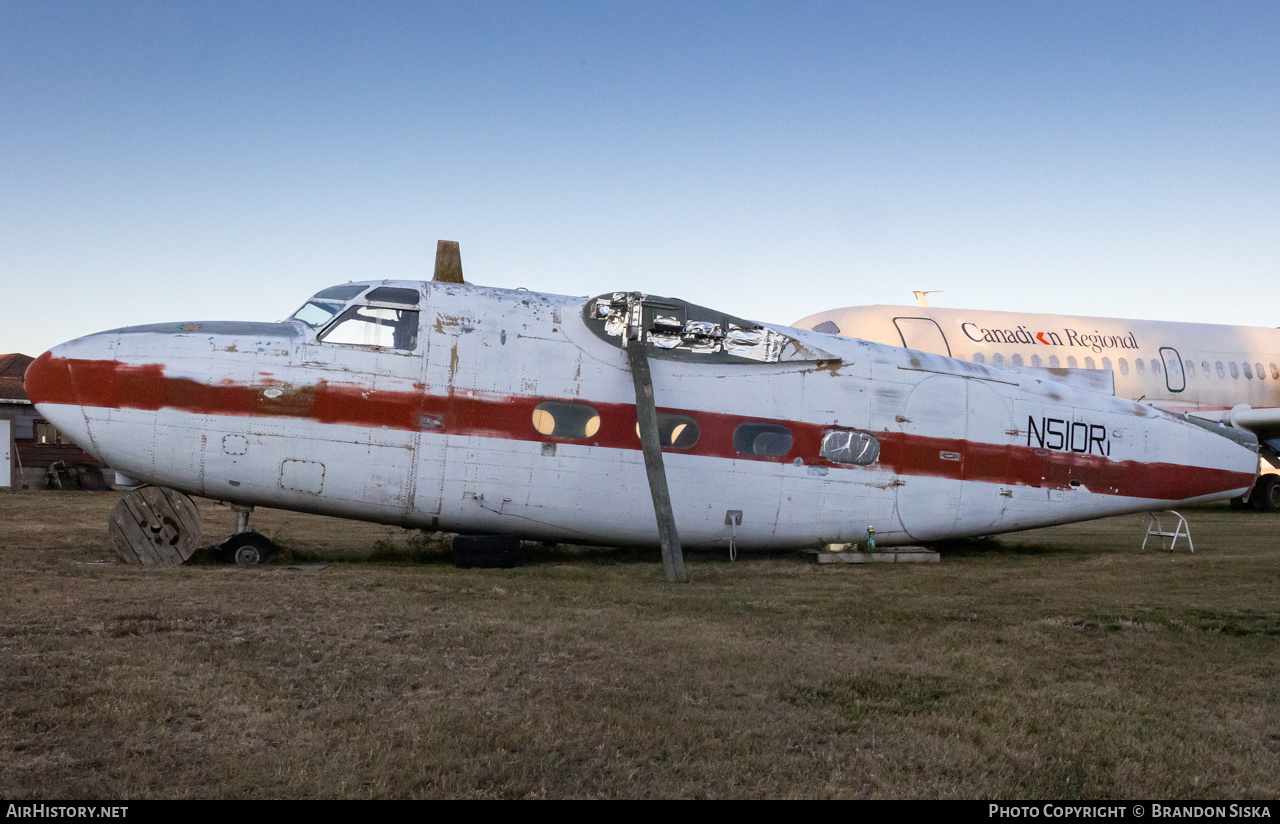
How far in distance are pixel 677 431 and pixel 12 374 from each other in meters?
39.0

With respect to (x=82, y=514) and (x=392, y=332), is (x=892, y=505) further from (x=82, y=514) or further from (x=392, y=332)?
(x=82, y=514)

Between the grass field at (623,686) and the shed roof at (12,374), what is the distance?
2974 cm

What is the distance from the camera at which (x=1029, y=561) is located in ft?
46.0

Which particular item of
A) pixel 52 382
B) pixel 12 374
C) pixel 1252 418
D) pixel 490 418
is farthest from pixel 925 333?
pixel 12 374

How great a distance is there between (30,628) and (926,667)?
685 cm

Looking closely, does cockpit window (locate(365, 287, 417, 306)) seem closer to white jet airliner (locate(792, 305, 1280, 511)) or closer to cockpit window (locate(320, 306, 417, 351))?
cockpit window (locate(320, 306, 417, 351))

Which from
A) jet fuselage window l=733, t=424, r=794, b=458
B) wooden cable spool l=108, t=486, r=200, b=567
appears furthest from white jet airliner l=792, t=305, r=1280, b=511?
wooden cable spool l=108, t=486, r=200, b=567

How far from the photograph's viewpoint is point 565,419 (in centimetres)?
1246

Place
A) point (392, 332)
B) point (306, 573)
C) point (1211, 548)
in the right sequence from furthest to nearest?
point (1211, 548), point (392, 332), point (306, 573)

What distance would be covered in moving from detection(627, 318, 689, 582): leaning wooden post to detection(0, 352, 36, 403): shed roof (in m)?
31.7

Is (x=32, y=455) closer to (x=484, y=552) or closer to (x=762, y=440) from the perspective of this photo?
(x=484, y=552)

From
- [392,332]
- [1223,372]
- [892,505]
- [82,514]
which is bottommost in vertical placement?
[82,514]

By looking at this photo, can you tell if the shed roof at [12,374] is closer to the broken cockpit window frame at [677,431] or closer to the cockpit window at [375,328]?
the cockpit window at [375,328]
